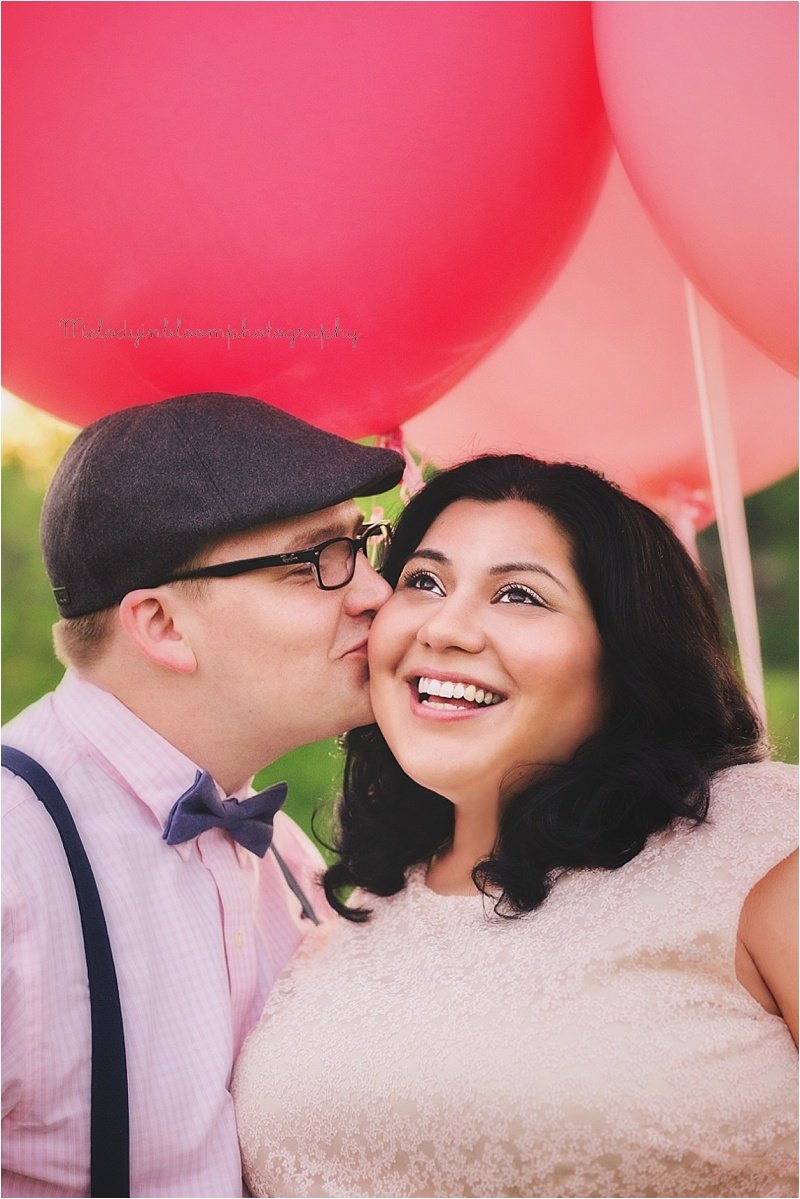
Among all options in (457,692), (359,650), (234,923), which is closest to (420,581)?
(359,650)

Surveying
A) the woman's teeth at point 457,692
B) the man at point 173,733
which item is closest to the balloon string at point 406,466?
the man at point 173,733

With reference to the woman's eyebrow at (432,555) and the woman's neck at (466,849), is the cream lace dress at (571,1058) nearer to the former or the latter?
the woman's neck at (466,849)

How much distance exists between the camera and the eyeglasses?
91.2 inches

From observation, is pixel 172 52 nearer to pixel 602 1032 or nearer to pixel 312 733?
pixel 312 733

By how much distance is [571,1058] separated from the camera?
73.5 inches

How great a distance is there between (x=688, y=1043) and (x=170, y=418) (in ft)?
4.64

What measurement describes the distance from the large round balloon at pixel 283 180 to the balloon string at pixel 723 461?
1.13 feet

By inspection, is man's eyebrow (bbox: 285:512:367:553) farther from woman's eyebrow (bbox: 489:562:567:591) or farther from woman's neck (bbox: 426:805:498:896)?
woman's neck (bbox: 426:805:498:896)

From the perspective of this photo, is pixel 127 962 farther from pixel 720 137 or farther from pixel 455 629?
pixel 720 137

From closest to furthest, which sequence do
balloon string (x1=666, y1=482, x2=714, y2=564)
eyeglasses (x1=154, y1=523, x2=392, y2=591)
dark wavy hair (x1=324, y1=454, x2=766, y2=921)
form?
dark wavy hair (x1=324, y1=454, x2=766, y2=921), eyeglasses (x1=154, y1=523, x2=392, y2=591), balloon string (x1=666, y1=482, x2=714, y2=564)

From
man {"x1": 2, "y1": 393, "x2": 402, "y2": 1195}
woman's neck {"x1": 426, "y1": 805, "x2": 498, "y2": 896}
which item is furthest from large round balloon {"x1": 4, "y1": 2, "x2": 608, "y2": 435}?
woman's neck {"x1": 426, "y1": 805, "x2": 498, "y2": 896}

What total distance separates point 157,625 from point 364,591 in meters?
0.42

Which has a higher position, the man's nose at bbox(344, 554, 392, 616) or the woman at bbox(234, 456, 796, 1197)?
the man's nose at bbox(344, 554, 392, 616)

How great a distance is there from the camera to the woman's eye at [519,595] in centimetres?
219
